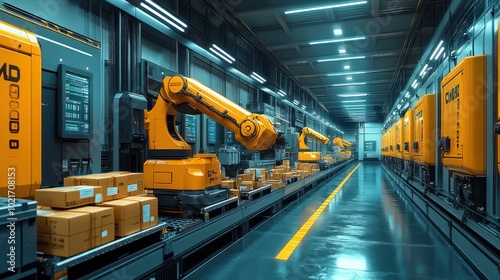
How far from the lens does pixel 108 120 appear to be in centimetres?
529

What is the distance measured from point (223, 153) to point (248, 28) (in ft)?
14.1

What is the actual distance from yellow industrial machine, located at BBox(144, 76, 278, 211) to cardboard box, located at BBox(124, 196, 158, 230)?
941 millimetres

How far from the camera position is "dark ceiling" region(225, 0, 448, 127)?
8.39m

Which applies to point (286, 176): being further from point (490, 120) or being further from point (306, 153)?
point (306, 153)

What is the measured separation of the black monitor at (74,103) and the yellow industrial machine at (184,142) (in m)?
1.17

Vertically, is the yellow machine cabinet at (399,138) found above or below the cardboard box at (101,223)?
above

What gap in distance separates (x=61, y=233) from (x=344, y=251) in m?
3.78

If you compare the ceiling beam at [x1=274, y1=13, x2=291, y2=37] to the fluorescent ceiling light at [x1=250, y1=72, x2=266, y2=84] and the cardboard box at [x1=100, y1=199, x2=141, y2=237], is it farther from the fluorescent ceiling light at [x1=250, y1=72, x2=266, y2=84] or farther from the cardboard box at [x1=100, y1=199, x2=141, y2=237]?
the cardboard box at [x1=100, y1=199, x2=141, y2=237]

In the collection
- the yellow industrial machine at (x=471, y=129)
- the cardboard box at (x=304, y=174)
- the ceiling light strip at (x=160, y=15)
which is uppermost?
the ceiling light strip at (x=160, y=15)

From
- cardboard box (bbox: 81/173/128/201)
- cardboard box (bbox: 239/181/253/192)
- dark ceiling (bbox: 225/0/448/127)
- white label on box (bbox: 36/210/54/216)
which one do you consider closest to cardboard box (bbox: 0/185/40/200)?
white label on box (bbox: 36/210/54/216)

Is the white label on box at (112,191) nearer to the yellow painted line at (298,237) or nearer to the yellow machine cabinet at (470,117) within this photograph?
the yellow painted line at (298,237)

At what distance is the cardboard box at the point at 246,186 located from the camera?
228 inches

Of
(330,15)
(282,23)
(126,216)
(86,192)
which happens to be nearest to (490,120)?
(126,216)

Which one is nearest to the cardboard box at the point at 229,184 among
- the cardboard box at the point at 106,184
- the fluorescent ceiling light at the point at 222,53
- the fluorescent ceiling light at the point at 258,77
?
the cardboard box at the point at 106,184
